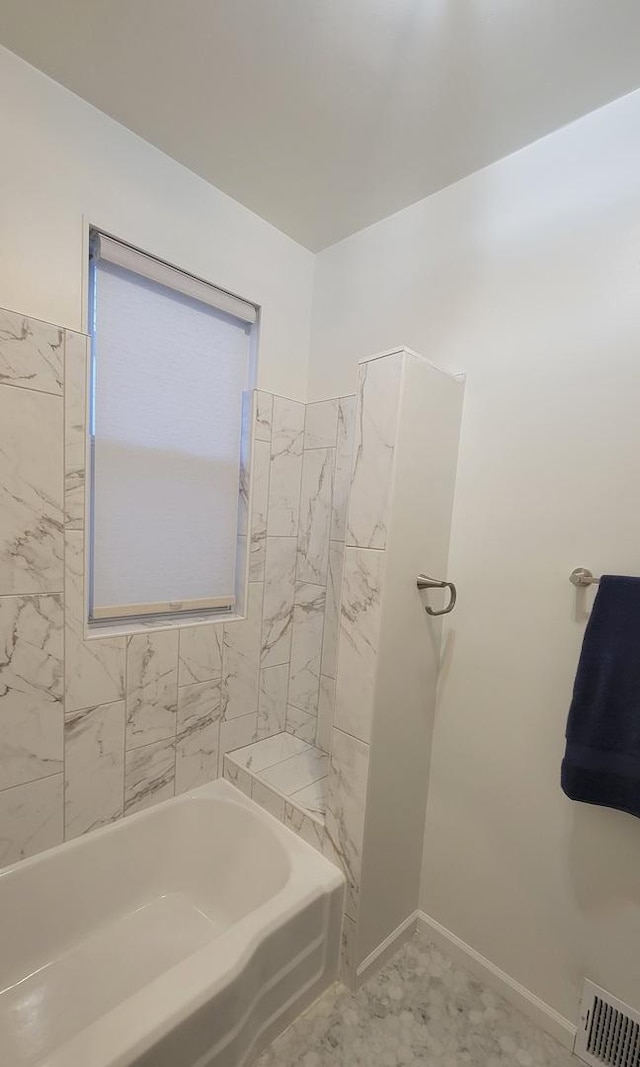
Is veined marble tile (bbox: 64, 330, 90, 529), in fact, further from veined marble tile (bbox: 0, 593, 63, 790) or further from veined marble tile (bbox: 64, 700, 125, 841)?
veined marble tile (bbox: 64, 700, 125, 841)

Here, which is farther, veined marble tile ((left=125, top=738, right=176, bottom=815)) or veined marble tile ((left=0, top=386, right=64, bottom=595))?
veined marble tile ((left=125, top=738, right=176, bottom=815))

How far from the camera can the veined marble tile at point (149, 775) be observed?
1.48 meters

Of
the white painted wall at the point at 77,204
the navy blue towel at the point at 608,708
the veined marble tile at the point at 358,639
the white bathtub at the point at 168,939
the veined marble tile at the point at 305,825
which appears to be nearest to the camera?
the white bathtub at the point at 168,939

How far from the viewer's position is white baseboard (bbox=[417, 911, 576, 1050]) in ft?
3.95

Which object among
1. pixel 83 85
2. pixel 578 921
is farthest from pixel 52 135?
pixel 578 921

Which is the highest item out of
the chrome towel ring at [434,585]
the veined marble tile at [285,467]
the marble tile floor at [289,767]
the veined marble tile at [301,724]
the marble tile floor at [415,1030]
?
the veined marble tile at [285,467]

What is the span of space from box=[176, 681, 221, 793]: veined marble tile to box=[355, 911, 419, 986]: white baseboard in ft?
2.57

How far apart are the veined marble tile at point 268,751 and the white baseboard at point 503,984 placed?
71cm

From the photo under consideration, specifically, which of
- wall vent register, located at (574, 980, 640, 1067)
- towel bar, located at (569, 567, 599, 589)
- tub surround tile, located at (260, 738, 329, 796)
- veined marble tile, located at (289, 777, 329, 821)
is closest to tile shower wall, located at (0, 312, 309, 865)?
tub surround tile, located at (260, 738, 329, 796)

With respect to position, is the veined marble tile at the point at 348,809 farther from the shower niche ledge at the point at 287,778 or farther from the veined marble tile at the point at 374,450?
the veined marble tile at the point at 374,450

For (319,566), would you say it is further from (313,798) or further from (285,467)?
(313,798)

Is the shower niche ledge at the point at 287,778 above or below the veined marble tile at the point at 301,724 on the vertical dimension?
below

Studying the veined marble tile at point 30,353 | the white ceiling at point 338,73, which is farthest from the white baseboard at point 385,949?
the white ceiling at point 338,73

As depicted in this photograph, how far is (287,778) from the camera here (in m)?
1.62
